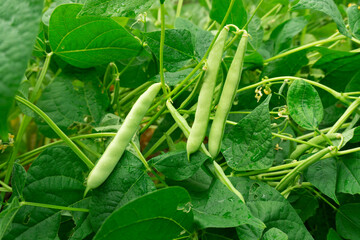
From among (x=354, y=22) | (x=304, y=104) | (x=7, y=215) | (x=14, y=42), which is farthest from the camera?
(x=354, y=22)

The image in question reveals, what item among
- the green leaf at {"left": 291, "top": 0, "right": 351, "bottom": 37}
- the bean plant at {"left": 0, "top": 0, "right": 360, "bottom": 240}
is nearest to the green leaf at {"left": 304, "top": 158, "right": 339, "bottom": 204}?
the bean plant at {"left": 0, "top": 0, "right": 360, "bottom": 240}

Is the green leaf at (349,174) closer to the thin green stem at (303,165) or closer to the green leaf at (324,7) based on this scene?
the thin green stem at (303,165)

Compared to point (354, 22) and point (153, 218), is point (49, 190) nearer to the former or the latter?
point (153, 218)

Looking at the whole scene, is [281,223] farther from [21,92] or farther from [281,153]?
[21,92]

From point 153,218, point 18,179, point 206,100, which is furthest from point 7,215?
point 206,100

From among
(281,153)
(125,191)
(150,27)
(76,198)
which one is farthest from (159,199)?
(150,27)

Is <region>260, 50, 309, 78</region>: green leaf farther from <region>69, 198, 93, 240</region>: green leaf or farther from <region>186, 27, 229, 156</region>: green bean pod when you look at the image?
<region>69, 198, 93, 240</region>: green leaf
